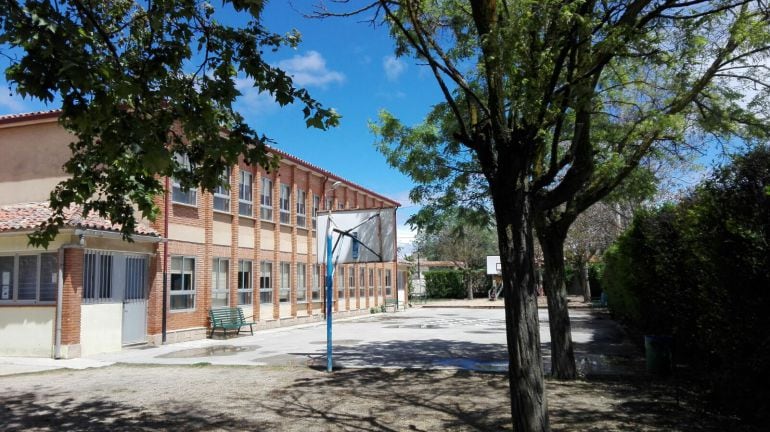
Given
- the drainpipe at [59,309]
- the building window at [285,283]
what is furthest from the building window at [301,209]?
the drainpipe at [59,309]

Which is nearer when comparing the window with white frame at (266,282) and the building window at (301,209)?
the window with white frame at (266,282)

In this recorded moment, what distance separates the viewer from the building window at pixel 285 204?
26250 millimetres

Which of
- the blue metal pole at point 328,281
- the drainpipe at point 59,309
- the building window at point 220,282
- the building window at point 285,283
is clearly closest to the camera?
the blue metal pole at point 328,281

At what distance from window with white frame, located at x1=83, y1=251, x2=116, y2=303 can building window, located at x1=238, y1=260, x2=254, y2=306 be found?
659cm

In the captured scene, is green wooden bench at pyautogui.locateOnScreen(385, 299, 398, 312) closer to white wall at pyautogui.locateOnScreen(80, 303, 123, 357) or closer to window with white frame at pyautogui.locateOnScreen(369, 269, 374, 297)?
window with white frame at pyautogui.locateOnScreen(369, 269, 374, 297)

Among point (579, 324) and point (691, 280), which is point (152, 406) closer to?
point (691, 280)

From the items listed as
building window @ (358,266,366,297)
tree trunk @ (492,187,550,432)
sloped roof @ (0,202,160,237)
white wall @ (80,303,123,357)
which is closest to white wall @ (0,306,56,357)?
white wall @ (80,303,123,357)

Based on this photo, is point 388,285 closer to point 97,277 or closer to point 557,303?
point 97,277

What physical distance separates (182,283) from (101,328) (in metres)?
3.67

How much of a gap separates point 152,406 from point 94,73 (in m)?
5.82

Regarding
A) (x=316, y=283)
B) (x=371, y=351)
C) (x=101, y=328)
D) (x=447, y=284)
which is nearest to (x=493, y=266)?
(x=447, y=284)

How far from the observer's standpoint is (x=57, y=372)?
42.1 feet

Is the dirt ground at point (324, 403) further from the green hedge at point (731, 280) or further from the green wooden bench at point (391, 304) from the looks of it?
the green wooden bench at point (391, 304)

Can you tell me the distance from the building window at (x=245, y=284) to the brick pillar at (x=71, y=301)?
25.8 feet
